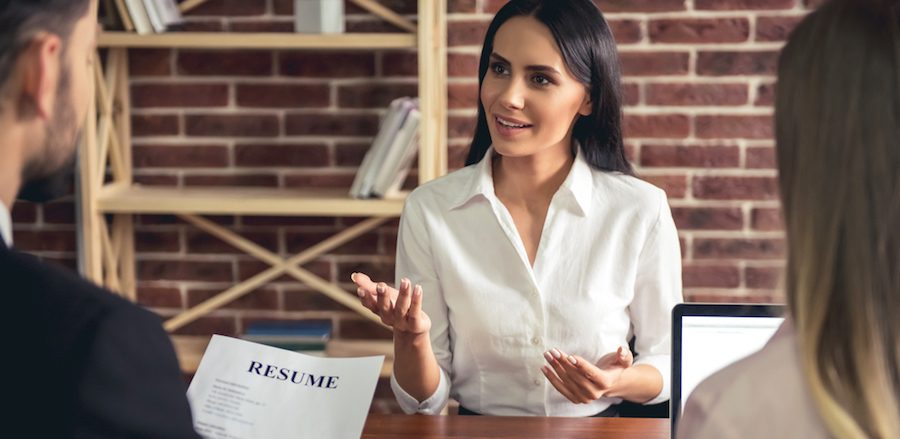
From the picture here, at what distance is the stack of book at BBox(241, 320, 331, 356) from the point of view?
7.89 feet

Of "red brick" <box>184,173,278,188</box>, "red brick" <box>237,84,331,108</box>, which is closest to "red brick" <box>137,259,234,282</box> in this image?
"red brick" <box>184,173,278,188</box>

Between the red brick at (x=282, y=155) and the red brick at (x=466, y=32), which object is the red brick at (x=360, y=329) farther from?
the red brick at (x=466, y=32)

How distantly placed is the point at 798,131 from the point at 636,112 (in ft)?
5.74

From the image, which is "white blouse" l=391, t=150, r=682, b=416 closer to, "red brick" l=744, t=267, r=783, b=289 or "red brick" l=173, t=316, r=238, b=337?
"red brick" l=744, t=267, r=783, b=289

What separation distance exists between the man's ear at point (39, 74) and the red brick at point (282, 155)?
1.67m

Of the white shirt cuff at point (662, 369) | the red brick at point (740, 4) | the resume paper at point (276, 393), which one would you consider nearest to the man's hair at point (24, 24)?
the resume paper at point (276, 393)

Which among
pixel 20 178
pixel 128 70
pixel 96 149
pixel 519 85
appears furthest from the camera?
pixel 128 70

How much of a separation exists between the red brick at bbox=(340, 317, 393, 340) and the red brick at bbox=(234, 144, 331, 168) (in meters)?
0.42

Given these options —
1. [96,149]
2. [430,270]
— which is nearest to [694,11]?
[430,270]

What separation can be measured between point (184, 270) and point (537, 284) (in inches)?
49.8

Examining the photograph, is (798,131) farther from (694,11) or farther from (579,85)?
(694,11)

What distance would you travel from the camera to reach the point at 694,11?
2365 millimetres

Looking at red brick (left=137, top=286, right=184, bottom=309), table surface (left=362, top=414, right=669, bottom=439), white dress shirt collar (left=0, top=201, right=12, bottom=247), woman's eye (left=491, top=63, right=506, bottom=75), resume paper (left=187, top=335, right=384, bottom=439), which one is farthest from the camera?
red brick (left=137, top=286, right=184, bottom=309)

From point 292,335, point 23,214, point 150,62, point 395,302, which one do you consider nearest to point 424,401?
point 395,302
